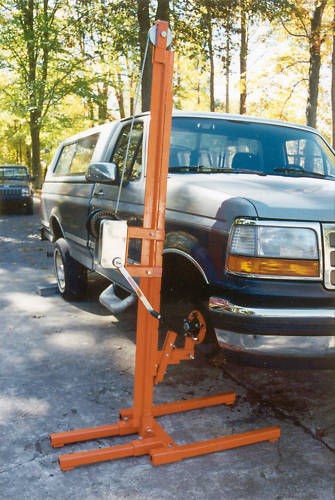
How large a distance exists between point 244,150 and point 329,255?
1635 millimetres

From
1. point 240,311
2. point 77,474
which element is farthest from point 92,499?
point 240,311

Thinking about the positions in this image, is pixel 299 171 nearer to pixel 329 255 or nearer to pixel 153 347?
pixel 329 255

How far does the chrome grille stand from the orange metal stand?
2.62ft

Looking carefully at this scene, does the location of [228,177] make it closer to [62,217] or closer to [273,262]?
[273,262]

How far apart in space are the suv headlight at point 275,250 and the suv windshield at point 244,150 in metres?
1.17

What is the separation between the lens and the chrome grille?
9.21 ft

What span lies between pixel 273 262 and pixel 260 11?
41.7 feet

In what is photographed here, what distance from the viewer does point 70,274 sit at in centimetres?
601

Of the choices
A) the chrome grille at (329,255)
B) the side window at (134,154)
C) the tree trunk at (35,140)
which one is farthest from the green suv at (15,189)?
the chrome grille at (329,255)

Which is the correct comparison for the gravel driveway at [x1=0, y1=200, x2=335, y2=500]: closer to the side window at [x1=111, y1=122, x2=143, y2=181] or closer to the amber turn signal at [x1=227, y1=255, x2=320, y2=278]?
the amber turn signal at [x1=227, y1=255, x2=320, y2=278]

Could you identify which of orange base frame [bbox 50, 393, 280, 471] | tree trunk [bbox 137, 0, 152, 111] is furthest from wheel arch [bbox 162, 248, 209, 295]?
tree trunk [bbox 137, 0, 152, 111]

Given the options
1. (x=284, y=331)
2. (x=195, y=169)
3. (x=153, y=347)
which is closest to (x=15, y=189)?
(x=195, y=169)

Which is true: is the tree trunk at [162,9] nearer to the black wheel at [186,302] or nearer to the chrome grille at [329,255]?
the black wheel at [186,302]

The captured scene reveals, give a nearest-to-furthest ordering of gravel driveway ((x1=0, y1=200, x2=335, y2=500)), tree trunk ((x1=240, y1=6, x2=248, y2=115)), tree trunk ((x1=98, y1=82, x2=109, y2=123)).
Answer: gravel driveway ((x1=0, y1=200, x2=335, y2=500))
tree trunk ((x1=240, y1=6, x2=248, y2=115))
tree trunk ((x1=98, y1=82, x2=109, y2=123))
